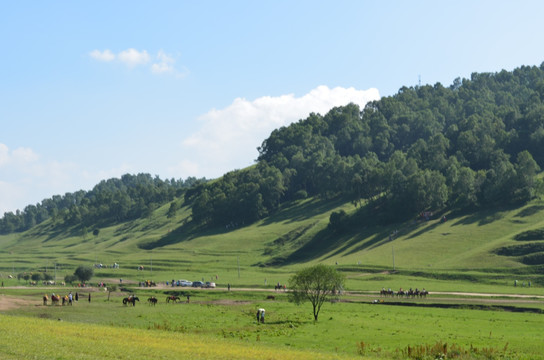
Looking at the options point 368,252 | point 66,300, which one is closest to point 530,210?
point 368,252

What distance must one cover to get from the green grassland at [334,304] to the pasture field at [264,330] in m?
0.16

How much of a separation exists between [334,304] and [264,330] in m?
29.5

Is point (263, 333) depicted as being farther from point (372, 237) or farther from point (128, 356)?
point (372, 237)

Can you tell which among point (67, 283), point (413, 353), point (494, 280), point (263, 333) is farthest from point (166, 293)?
point (413, 353)

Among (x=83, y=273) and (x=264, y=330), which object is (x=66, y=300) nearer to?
(x=264, y=330)

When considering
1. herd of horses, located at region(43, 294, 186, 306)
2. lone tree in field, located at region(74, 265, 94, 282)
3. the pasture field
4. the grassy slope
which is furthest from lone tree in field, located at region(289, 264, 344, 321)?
lone tree in field, located at region(74, 265, 94, 282)

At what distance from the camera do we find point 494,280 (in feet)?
388

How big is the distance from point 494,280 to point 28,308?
3435 inches

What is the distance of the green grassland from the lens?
165 feet

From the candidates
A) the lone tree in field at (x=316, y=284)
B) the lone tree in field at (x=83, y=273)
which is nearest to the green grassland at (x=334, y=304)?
the lone tree in field at (x=316, y=284)

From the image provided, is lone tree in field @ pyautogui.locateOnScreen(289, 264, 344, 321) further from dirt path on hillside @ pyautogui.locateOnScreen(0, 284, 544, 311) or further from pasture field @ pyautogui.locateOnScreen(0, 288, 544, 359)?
dirt path on hillside @ pyautogui.locateOnScreen(0, 284, 544, 311)

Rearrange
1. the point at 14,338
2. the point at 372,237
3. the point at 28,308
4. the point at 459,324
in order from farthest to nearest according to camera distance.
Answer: the point at 372,237 → the point at 28,308 → the point at 459,324 → the point at 14,338

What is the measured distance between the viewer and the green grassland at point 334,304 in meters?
50.2

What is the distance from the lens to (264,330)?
64.0 m
